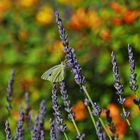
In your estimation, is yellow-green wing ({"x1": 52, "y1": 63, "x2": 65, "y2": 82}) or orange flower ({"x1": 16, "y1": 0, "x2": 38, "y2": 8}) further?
orange flower ({"x1": 16, "y1": 0, "x2": 38, "y2": 8})

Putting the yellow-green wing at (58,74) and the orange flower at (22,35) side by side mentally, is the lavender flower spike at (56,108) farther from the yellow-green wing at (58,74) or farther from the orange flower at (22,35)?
the orange flower at (22,35)

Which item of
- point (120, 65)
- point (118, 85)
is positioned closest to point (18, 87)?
point (120, 65)

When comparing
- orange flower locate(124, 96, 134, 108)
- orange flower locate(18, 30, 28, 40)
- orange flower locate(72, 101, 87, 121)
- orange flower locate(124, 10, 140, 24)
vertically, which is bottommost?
orange flower locate(124, 96, 134, 108)

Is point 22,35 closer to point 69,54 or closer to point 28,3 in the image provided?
point 28,3

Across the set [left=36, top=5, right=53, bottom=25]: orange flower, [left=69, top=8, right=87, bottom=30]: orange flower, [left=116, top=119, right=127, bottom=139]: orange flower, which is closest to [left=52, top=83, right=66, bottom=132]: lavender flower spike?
[left=116, top=119, right=127, bottom=139]: orange flower

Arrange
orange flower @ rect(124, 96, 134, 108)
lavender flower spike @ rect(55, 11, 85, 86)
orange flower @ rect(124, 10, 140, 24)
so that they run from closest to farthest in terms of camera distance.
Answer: lavender flower spike @ rect(55, 11, 85, 86) → orange flower @ rect(124, 96, 134, 108) → orange flower @ rect(124, 10, 140, 24)

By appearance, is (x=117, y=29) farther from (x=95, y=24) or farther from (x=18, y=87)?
(x=18, y=87)

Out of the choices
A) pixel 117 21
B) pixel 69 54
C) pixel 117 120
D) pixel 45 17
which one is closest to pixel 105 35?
pixel 117 21

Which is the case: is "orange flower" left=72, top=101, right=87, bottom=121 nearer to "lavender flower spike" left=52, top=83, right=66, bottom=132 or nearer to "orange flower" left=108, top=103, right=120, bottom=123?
"orange flower" left=108, top=103, right=120, bottom=123
